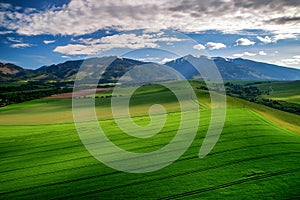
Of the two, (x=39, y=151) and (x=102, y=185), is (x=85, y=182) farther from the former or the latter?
(x=39, y=151)

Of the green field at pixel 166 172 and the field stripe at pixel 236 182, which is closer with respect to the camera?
the field stripe at pixel 236 182

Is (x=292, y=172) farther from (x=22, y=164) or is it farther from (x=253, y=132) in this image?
(x=22, y=164)

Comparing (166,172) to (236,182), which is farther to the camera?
(166,172)

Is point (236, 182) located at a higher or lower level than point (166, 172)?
lower

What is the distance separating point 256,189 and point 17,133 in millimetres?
39684

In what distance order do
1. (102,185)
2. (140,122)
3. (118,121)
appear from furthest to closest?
(118,121) < (140,122) < (102,185)

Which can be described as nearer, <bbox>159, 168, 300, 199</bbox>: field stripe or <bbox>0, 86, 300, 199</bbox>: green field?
<bbox>159, 168, 300, 199</bbox>: field stripe

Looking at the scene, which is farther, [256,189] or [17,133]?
[17,133]

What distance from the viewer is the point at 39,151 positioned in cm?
3288

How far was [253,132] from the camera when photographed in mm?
36375

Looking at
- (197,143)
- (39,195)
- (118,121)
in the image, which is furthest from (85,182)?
(118,121)

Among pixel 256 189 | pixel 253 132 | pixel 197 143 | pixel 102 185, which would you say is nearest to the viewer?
pixel 256 189

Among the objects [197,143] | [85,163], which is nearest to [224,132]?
[197,143]

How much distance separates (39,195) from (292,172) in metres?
21.4
